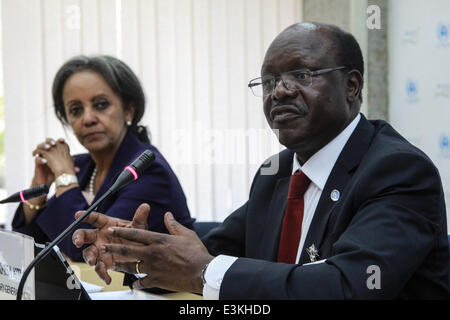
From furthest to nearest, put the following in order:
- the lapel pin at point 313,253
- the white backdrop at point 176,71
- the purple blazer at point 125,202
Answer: the white backdrop at point 176,71 → the purple blazer at point 125,202 → the lapel pin at point 313,253

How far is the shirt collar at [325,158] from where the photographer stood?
139cm

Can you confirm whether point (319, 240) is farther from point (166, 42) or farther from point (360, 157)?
point (166, 42)

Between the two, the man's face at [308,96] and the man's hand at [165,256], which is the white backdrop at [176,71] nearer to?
the man's face at [308,96]

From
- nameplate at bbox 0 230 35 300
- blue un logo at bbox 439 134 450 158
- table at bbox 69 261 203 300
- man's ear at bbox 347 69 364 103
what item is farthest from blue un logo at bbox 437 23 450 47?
nameplate at bbox 0 230 35 300

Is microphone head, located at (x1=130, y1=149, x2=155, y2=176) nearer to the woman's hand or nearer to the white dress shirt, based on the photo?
the white dress shirt

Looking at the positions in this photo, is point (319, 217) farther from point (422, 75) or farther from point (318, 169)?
point (422, 75)

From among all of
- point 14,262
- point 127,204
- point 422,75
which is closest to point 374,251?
point 14,262

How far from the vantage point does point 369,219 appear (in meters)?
1.14

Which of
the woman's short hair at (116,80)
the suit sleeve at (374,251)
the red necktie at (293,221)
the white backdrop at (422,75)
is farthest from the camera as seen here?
the white backdrop at (422,75)

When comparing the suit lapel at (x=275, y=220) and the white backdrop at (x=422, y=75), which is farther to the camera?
the white backdrop at (x=422, y=75)

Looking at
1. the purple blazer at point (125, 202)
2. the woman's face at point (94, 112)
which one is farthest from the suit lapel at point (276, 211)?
the woman's face at point (94, 112)

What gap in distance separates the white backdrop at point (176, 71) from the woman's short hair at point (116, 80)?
1293mm

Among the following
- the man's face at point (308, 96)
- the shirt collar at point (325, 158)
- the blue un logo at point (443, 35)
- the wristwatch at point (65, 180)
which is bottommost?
the wristwatch at point (65, 180)

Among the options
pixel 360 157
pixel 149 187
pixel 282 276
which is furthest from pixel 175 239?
pixel 149 187
